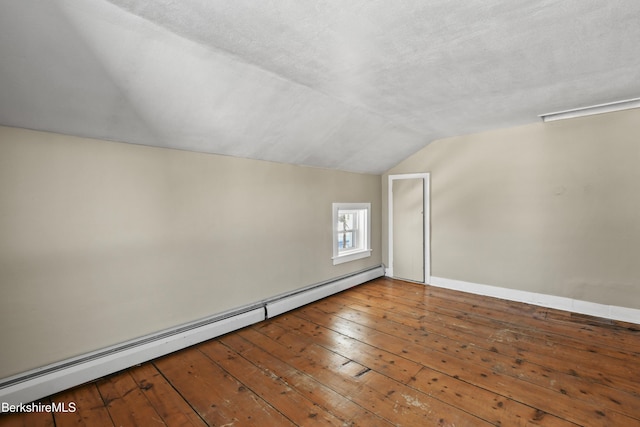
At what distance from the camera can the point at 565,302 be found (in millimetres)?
3395

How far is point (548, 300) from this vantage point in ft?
11.5

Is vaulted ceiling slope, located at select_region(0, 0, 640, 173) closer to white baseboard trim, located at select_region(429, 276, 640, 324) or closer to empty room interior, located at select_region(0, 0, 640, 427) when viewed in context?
empty room interior, located at select_region(0, 0, 640, 427)

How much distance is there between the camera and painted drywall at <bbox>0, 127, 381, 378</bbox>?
1.89 meters

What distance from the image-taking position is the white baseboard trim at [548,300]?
3084mm

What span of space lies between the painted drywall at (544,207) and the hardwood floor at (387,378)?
54 centimetres

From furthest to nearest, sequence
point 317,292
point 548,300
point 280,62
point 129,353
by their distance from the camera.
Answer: point 317,292
point 548,300
point 129,353
point 280,62

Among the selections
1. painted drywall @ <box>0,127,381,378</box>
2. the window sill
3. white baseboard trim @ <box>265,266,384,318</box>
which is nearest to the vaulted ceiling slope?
painted drywall @ <box>0,127,381,378</box>

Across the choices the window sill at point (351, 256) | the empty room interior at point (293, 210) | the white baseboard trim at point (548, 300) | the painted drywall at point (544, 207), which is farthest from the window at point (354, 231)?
the white baseboard trim at point (548, 300)

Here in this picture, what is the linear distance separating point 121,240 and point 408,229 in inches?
152

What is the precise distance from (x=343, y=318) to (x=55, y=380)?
245cm

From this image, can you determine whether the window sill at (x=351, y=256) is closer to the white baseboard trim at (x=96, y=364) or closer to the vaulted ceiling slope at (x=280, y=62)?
the white baseboard trim at (x=96, y=364)

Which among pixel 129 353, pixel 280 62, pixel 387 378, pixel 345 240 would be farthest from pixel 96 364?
pixel 345 240

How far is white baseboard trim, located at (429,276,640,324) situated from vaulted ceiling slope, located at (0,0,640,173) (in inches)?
87.2

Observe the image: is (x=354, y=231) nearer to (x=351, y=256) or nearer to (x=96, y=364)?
(x=351, y=256)
